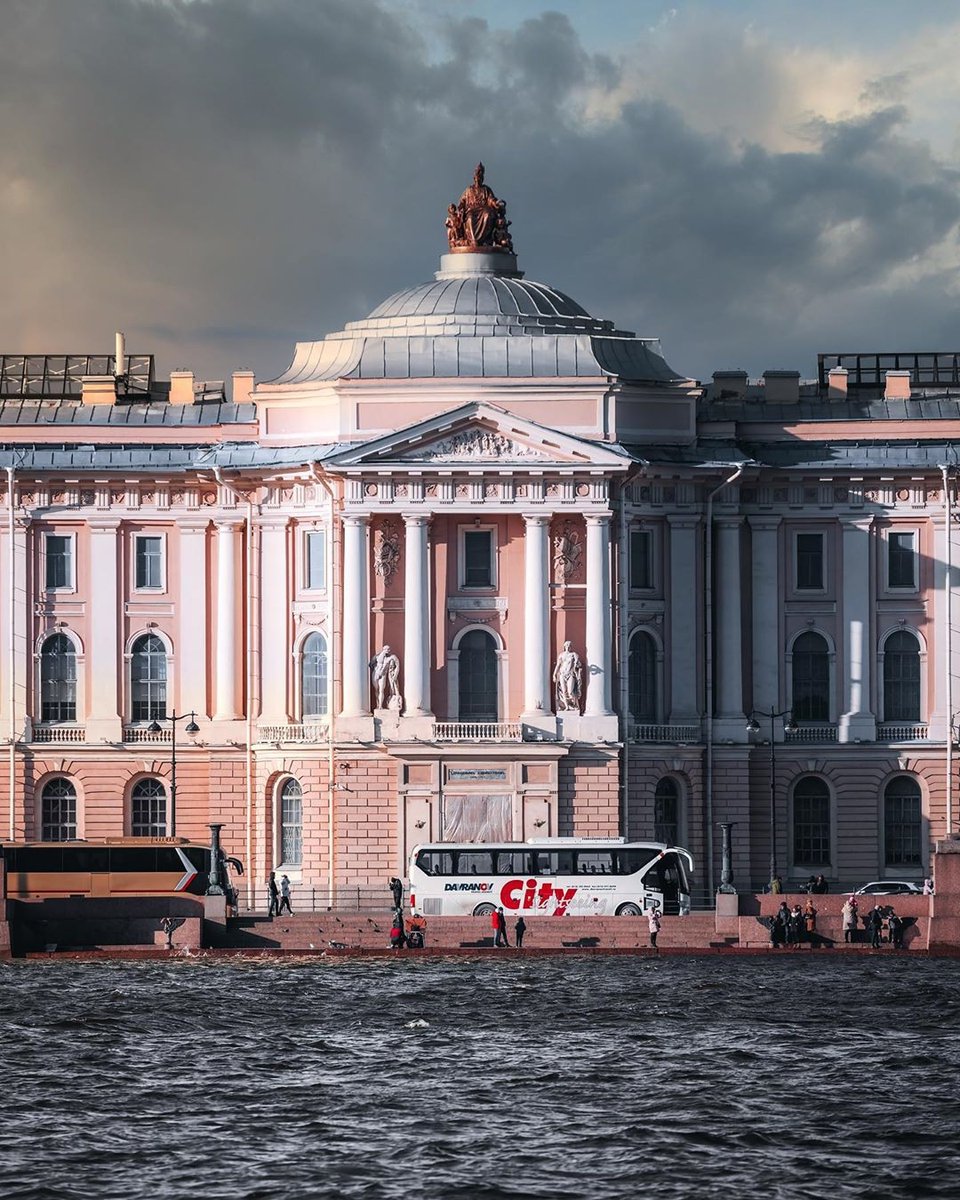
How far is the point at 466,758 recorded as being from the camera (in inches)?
4429

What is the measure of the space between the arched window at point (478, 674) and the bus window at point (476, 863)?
937cm

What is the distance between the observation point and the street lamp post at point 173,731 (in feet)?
379

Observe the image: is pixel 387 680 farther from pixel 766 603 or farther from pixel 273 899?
pixel 766 603

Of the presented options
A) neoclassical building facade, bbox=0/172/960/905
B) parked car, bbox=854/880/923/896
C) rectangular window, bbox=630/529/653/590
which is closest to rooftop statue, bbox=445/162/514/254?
neoclassical building facade, bbox=0/172/960/905

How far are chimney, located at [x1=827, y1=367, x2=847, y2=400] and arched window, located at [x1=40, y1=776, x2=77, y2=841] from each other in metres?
25.6

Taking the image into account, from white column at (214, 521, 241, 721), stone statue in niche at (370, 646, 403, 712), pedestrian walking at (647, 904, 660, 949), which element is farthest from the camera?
white column at (214, 521, 241, 721)

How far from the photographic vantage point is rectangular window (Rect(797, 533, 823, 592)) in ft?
392

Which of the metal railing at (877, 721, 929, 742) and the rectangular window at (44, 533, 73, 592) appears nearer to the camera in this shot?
the metal railing at (877, 721, 929, 742)

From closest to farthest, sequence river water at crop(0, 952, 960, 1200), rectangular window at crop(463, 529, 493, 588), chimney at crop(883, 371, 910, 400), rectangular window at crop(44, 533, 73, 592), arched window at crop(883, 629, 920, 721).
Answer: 1. river water at crop(0, 952, 960, 1200)
2. rectangular window at crop(463, 529, 493, 588)
3. arched window at crop(883, 629, 920, 721)
4. rectangular window at crop(44, 533, 73, 592)
5. chimney at crop(883, 371, 910, 400)

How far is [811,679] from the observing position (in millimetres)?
119375

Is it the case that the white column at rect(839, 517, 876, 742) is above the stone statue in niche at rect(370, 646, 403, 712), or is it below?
above

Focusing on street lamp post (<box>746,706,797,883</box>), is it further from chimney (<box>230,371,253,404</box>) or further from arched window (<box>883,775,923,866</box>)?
chimney (<box>230,371,253,404</box>)

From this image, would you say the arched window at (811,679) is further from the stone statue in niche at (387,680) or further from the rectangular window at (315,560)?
the rectangular window at (315,560)

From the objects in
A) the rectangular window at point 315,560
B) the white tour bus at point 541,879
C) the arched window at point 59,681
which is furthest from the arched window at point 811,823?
the arched window at point 59,681
